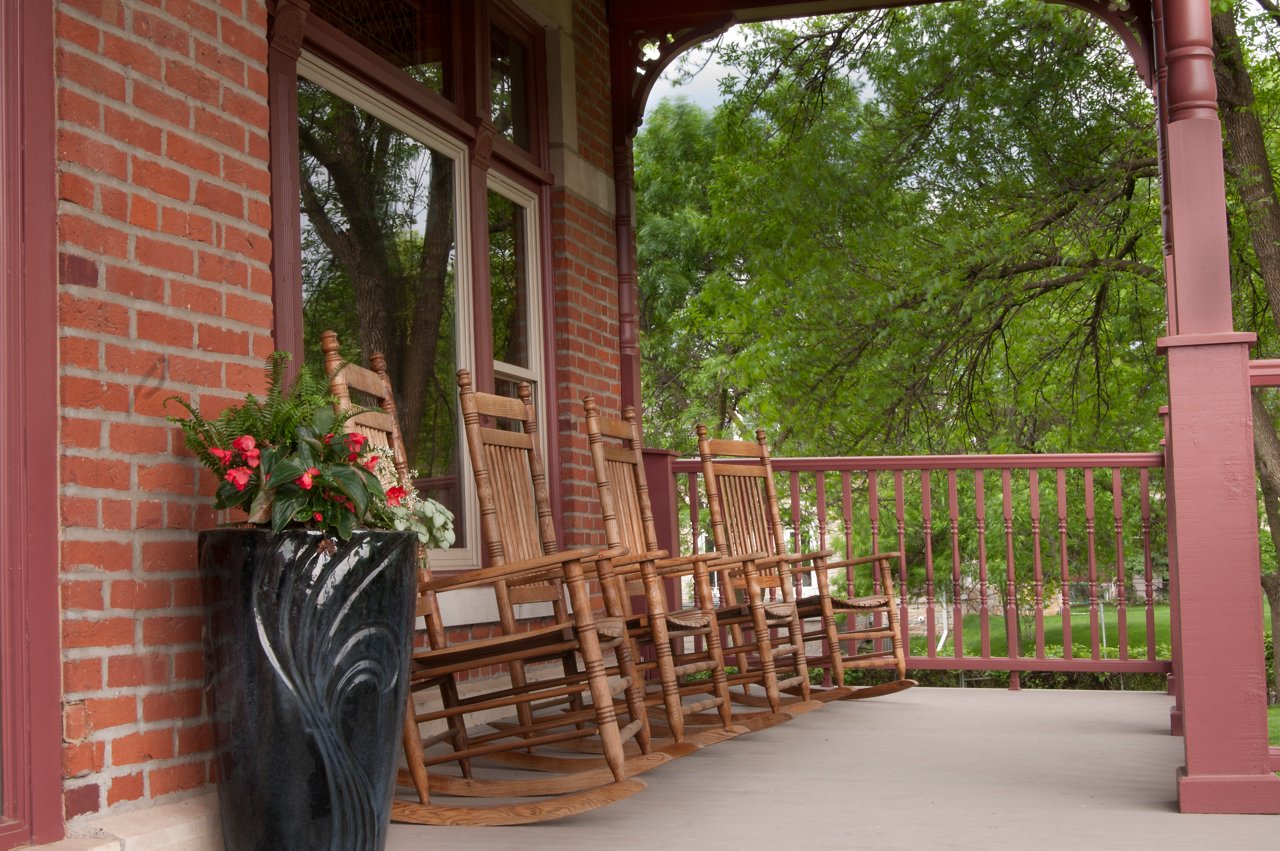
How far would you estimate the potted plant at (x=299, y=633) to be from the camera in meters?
2.39

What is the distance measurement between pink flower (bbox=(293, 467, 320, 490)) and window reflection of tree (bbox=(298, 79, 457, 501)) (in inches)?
52.3

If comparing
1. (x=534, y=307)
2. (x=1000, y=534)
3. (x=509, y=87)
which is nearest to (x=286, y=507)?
(x=534, y=307)

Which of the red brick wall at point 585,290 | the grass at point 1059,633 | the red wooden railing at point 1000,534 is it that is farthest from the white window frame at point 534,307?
the grass at point 1059,633

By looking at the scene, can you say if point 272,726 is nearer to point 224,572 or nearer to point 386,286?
point 224,572

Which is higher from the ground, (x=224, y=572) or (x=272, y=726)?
(x=224, y=572)

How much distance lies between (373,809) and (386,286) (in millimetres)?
2183

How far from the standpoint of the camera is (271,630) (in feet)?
7.88

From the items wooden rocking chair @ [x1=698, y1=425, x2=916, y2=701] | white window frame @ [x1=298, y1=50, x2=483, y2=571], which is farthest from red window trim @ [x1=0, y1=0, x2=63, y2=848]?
wooden rocking chair @ [x1=698, y1=425, x2=916, y2=701]

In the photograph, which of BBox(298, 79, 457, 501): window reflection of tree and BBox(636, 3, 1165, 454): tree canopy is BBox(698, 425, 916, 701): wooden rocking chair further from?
BBox(636, 3, 1165, 454): tree canopy

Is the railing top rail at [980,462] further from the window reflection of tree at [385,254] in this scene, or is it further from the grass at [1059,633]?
the grass at [1059,633]

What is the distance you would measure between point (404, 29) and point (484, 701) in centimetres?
242

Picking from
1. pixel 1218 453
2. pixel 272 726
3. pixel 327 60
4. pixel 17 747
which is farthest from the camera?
pixel 327 60

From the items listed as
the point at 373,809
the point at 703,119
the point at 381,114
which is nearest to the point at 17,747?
the point at 373,809

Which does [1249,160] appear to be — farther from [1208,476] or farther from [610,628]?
[610,628]
